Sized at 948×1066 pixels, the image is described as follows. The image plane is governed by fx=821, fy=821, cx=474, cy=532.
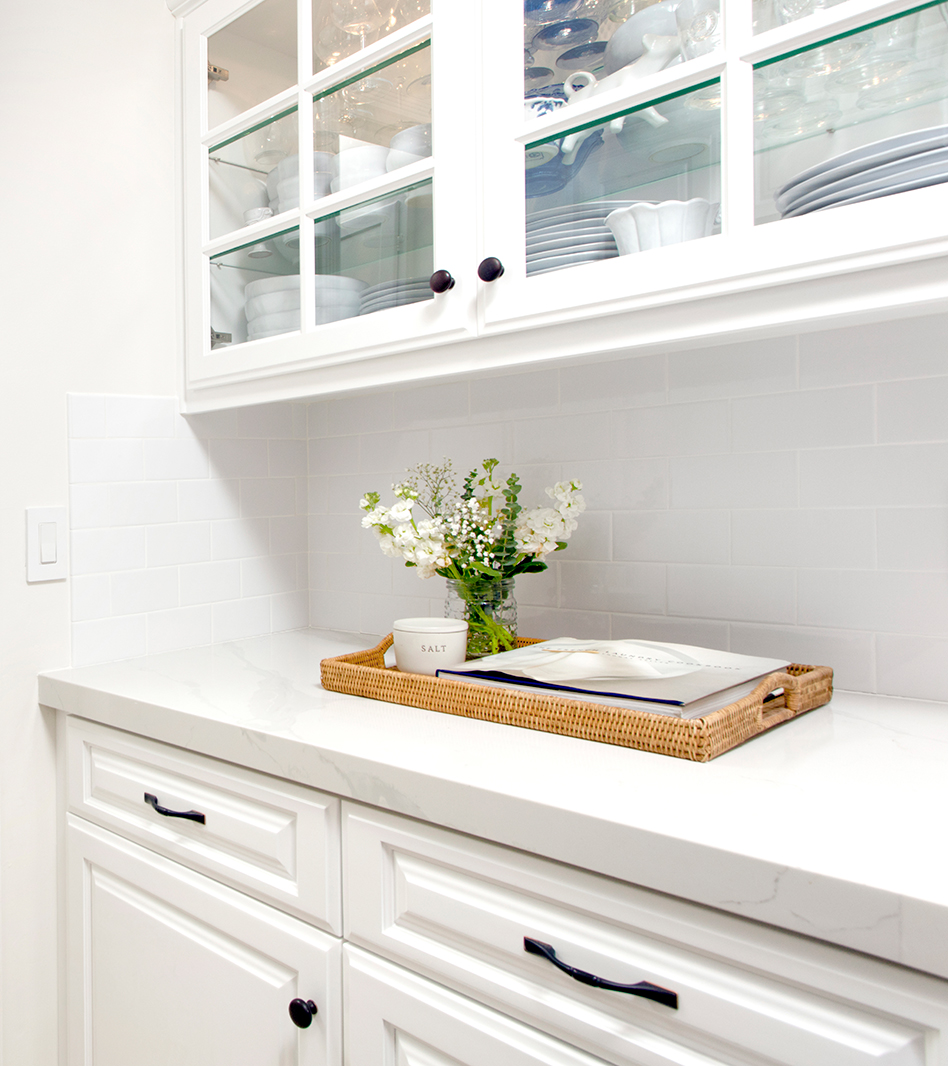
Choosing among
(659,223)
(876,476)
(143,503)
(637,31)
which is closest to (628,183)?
(659,223)

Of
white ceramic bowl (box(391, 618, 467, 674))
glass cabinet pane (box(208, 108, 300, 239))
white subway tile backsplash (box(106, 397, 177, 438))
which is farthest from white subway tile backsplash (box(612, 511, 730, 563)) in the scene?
white subway tile backsplash (box(106, 397, 177, 438))

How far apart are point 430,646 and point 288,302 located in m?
0.65

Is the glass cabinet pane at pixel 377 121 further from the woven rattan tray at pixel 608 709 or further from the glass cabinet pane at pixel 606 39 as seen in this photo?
the woven rattan tray at pixel 608 709

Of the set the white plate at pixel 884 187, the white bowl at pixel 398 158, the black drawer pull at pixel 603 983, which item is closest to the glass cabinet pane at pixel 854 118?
the white plate at pixel 884 187

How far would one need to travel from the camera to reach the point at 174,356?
1631 mm

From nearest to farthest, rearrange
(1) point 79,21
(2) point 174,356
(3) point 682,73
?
(3) point 682,73, (1) point 79,21, (2) point 174,356

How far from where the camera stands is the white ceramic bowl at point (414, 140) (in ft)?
3.92

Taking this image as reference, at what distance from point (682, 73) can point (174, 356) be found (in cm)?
110

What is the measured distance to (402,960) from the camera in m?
0.89

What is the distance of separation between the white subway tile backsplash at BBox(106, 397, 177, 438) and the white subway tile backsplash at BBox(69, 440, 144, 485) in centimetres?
2

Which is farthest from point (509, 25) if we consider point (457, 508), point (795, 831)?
point (795, 831)

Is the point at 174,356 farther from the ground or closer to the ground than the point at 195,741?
farther from the ground

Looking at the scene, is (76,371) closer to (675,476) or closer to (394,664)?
(394,664)

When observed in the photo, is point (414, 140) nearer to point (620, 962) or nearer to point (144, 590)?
point (144, 590)
